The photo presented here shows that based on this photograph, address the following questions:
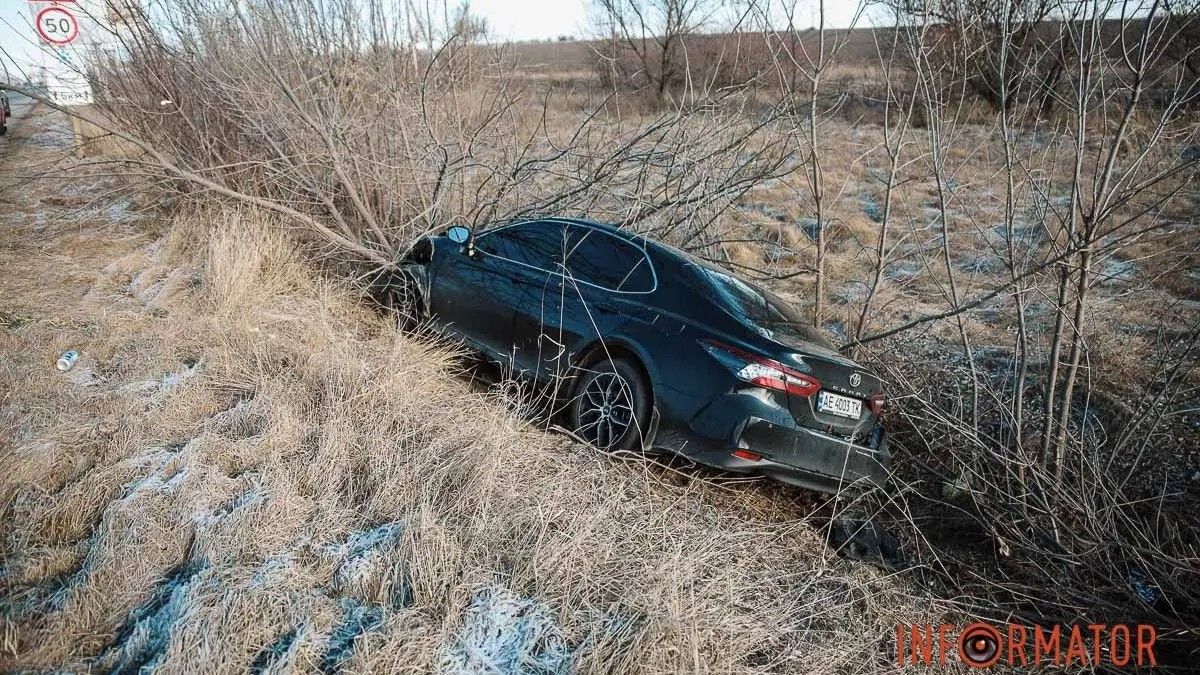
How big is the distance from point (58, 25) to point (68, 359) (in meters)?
6.07

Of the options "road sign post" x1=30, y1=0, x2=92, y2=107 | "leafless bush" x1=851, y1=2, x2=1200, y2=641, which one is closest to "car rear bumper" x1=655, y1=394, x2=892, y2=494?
"leafless bush" x1=851, y1=2, x2=1200, y2=641

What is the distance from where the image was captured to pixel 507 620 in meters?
2.88

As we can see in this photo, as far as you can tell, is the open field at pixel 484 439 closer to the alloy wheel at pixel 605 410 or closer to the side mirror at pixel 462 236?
the alloy wheel at pixel 605 410

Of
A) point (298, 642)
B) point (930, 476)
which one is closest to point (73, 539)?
point (298, 642)

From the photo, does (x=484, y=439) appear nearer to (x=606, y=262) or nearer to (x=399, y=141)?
(x=606, y=262)

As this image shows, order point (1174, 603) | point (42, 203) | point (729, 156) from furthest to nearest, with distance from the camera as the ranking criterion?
point (42, 203), point (729, 156), point (1174, 603)

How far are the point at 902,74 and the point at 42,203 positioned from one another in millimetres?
18011

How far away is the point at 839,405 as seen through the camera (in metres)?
4.29

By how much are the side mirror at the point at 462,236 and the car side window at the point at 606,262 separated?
37.6 inches

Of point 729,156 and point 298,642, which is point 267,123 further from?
point 298,642

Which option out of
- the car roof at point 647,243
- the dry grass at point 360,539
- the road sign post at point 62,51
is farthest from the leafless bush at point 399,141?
the dry grass at point 360,539

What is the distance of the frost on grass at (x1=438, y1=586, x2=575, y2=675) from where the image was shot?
8.75 feet

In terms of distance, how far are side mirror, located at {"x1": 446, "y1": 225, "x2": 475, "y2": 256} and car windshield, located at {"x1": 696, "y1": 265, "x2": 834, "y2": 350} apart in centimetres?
196

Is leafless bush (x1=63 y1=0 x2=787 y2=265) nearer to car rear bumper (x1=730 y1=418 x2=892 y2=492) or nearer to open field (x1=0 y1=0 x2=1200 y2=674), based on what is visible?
open field (x1=0 y1=0 x2=1200 y2=674)
